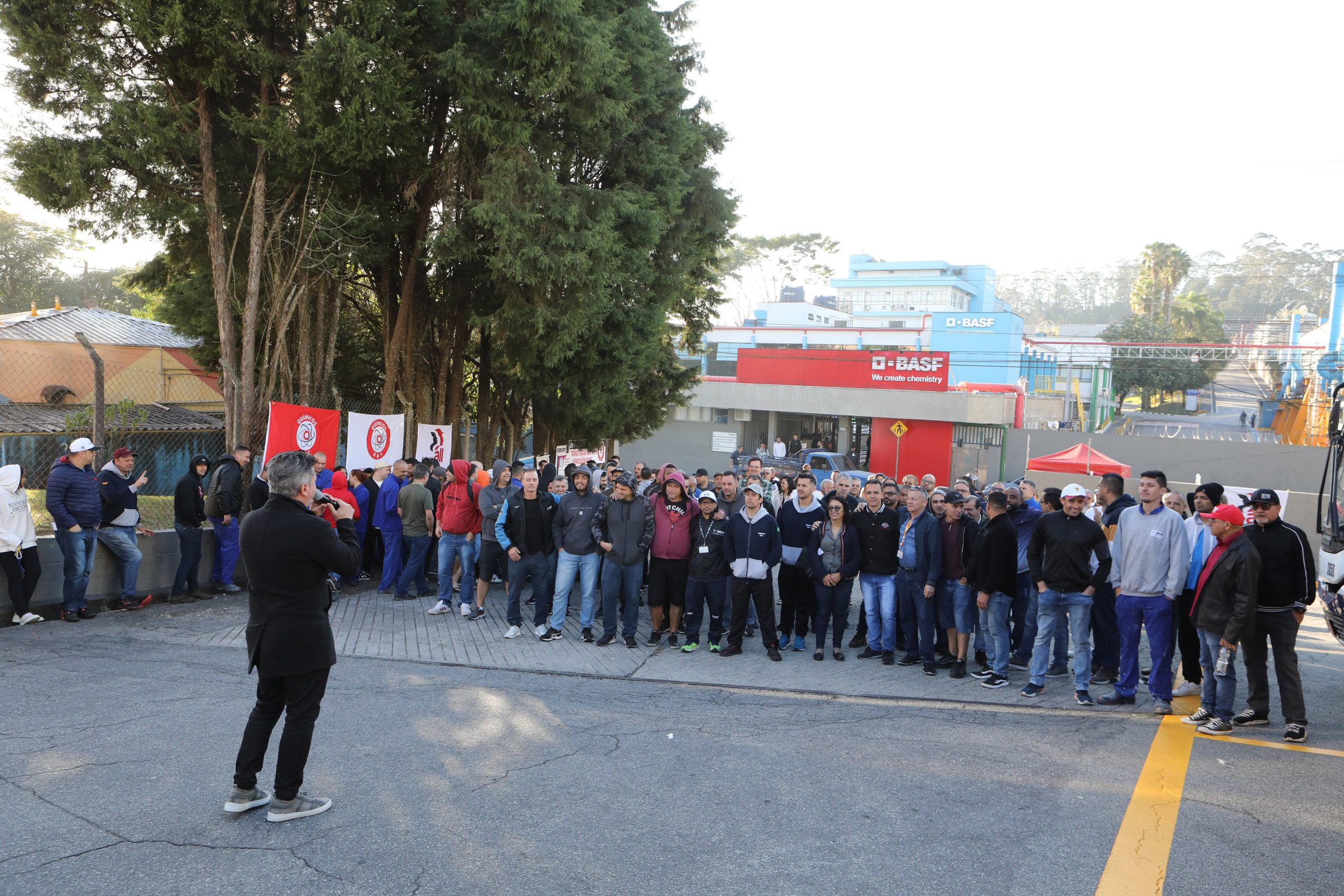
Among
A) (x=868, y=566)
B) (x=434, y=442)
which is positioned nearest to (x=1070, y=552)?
(x=868, y=566)

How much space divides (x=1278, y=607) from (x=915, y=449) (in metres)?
28.8

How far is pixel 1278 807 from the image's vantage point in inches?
202

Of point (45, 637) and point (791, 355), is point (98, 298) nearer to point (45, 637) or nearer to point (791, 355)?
point (791, 355)

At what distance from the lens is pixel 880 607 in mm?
→ 8875

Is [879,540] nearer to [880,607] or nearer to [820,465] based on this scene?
[880,607]

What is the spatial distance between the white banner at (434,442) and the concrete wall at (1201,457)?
710 inches

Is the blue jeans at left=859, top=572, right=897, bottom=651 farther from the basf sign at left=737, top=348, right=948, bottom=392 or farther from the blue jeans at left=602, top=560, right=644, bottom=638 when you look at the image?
the basf sign at left=737, top=348, right=948, bottom=392

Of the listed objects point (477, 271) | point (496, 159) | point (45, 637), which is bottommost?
point (45, 637)

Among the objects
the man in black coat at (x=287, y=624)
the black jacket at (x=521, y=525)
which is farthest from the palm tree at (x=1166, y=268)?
the man in black coat at (x=287, y=624)

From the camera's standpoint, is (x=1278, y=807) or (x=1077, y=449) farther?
(x=1077, y=449)

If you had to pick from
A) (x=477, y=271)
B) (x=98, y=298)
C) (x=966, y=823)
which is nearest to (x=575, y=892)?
(x=966, y=823)

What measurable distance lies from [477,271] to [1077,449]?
1490 centimetres

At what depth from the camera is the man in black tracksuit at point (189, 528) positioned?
9930 mm

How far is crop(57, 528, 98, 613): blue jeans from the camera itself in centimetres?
887
